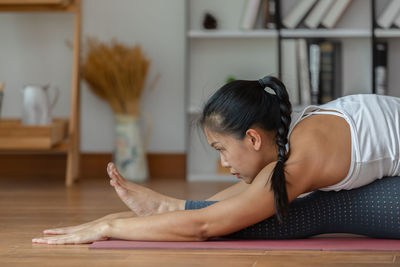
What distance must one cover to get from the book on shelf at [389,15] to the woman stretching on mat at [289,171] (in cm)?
173

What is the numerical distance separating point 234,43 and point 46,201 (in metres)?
1.40

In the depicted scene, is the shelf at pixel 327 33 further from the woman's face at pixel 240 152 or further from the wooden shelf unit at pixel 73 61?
the woman's face at pixel 240 152

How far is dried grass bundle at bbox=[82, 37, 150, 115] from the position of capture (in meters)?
3.35

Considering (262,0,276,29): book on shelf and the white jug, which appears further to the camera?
(262,0,276,29): book on shelf

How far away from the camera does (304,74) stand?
11.0 ft

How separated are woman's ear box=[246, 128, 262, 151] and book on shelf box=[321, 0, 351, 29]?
6.15 ft

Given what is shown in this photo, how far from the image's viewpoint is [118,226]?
1620mm

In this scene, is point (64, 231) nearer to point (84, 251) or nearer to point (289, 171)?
point (84, 251)

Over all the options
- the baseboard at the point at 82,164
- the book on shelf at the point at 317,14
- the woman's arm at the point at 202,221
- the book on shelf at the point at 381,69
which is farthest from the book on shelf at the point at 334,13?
the woman's arm at the point at 202,221

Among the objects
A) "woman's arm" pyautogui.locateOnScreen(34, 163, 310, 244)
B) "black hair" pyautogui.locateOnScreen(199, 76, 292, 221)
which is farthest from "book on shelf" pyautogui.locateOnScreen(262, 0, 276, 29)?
"woman's arm" pyautogui.locateOnScreen(34, 163, 310, 244)

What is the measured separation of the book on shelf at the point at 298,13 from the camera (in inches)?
132

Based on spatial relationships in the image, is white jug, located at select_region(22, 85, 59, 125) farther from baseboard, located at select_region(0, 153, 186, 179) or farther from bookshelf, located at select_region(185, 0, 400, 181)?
bookshelf, located at select_region(185, 0, 400, 181)

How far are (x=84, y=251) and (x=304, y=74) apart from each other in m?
2.04

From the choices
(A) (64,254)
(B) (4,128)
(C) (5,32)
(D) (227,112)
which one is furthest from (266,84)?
(C) (5,32)
